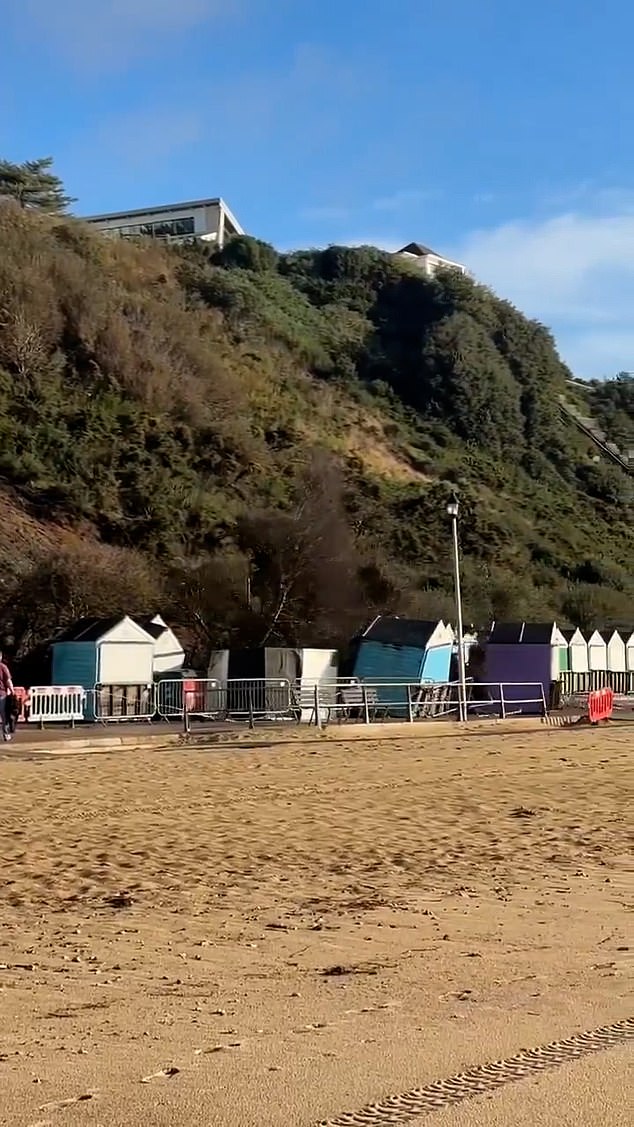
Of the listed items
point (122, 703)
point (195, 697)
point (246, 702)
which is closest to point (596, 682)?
point (246, 702)

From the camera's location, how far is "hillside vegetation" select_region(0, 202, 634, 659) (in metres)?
45.4

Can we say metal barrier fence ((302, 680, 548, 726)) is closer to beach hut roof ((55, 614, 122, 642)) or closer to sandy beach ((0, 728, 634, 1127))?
beach hut roof ((55, 614, 122, 642))

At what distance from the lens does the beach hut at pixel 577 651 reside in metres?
46.6

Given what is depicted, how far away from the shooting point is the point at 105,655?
110 ft

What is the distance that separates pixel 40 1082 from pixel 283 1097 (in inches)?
40.6

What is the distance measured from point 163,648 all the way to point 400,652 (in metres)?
6.87

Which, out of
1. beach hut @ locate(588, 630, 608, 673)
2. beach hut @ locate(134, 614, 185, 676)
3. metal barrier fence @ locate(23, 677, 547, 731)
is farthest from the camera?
beach hut @ locate(588, 630, 608, 673)

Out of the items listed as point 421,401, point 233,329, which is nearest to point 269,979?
point 233,329

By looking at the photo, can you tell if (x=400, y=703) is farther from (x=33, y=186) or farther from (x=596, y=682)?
(x=33, y=186)

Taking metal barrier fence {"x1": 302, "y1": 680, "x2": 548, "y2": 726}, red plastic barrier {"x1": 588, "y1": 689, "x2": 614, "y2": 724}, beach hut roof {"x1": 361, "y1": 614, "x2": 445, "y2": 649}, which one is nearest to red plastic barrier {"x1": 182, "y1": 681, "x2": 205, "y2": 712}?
metal barrier fence {"x1": 302, "y1": 680, "x2": 548, "y2": 726}

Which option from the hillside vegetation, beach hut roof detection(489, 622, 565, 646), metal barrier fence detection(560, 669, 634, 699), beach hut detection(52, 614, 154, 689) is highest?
the hillside vegetation

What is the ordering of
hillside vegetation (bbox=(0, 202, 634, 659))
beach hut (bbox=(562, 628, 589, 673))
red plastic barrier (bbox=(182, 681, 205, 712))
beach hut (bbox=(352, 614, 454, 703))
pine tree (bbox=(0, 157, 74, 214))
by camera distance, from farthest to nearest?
pine tree (bbox=(0, 157, 74, 214)) → beach hut (bbox=(562, 628, 589, 673)) → hillside vegetation (bbox=(0, 202, 634, 659)) → beach hut (bbox=(352, 614, 454, 703)) → red plastic barrier (bbox=(182, 681, 205, 712))

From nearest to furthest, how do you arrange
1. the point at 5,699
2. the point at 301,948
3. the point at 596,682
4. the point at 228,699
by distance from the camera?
the point at 301,948 → the point at 5,699 → the point at 228,699 → the point at 596,682

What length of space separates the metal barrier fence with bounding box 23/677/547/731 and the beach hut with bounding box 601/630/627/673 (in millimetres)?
17994
